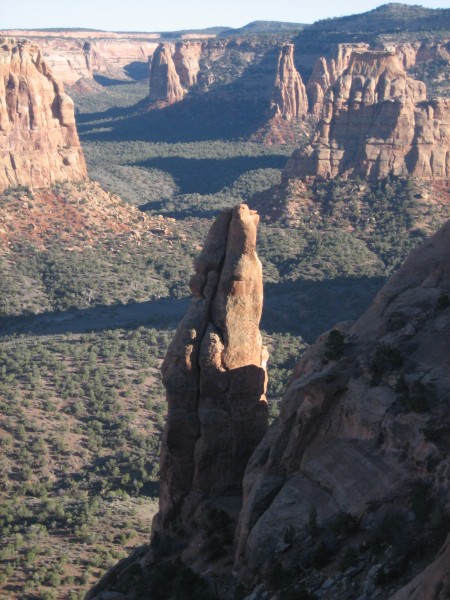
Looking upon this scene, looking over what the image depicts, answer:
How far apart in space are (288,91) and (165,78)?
34.2 meters

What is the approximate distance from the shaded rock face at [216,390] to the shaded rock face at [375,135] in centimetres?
6386

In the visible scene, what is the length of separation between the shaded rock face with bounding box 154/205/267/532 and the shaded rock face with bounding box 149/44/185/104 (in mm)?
Result: 152504

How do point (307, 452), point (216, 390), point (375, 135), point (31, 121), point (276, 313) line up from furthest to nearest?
point (375, 135) → point (31, 121) → point (276, 313) → point (216, 390) → point (307, 452)

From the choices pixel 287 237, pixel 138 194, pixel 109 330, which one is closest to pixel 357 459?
pixel 109 330

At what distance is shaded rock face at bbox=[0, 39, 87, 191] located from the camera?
8125 cm

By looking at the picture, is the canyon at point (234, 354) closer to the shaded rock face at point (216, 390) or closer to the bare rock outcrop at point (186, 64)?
the shaded rock face at point (216, 390)

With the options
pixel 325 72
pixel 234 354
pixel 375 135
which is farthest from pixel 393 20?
pixel 234 354

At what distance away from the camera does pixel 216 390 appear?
25.2 meters

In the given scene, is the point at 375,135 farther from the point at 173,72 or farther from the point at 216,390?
the point at 173,72

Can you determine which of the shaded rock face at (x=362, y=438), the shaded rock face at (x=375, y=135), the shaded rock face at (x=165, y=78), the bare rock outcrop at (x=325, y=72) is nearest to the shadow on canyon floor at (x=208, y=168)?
the bare rock outcrop at (x=325, y=72)

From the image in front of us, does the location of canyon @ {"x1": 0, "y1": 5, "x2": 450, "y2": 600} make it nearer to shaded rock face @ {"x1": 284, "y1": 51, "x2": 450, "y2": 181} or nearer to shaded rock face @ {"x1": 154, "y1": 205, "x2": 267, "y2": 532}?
shaded rock face @ {"x1": 154, "y1": 205, "x2": 267, "y2": 532}

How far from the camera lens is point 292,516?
64.9 ft

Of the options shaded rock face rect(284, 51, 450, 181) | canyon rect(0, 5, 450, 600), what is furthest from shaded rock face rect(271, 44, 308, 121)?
shaded rock face rect(284, 51, 450, 181)

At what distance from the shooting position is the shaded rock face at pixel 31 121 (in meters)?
81.2
